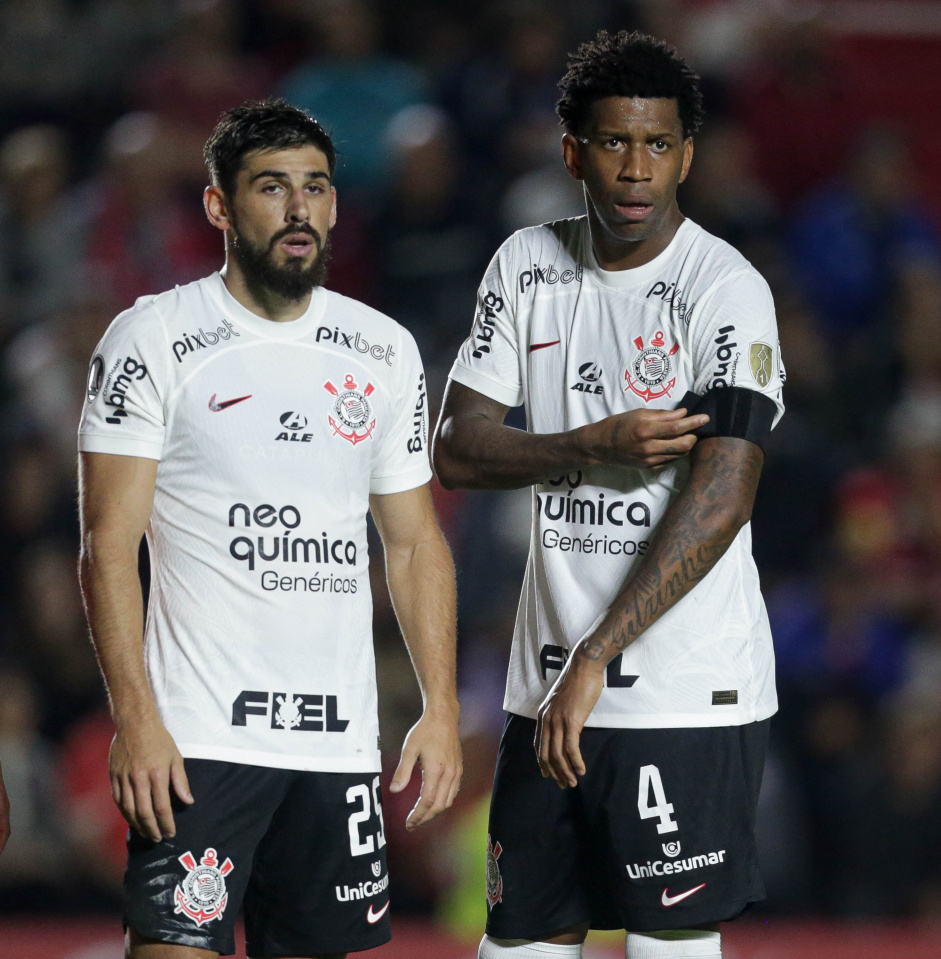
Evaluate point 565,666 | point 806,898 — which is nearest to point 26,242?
point 806,898

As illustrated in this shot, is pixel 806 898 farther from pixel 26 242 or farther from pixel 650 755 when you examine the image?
pixel 26 242

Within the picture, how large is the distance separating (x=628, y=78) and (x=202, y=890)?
205 centimetres

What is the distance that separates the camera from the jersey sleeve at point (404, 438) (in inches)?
148

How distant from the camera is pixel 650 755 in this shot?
360 centimetres

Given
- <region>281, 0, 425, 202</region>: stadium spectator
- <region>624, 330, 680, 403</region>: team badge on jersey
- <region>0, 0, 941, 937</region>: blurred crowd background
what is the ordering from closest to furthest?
1. <region>624, 330, 680, 403</region>: team badge on jersey
2. <region>0, 0, 941, 937</region>: blurred crowd background
3. <region>281, 0, 425, 202</region>: stadium spectator

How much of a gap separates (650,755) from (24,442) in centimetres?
459

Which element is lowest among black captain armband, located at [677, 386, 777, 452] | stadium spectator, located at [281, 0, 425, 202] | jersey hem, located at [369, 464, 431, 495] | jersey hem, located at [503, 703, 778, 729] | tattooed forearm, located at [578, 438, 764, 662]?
jersey hem, located at [503, 703, 778, 729]

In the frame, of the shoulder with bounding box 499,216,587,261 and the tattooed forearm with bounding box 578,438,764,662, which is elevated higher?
the shoulder with bounding box 499,216,587,261

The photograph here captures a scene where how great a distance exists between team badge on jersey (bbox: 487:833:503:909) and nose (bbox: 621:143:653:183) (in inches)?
63.0

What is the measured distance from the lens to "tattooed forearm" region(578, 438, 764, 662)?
3420 mm

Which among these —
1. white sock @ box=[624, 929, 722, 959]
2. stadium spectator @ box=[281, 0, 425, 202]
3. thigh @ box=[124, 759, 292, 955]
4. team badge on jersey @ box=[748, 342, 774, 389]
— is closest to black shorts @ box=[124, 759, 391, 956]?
thigh @ box=[124, 759, 292, 955]

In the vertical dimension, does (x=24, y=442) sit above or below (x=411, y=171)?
below

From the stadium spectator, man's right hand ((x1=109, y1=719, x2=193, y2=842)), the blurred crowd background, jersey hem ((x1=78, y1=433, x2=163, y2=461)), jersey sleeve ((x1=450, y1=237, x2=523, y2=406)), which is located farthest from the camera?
the stadium spectator

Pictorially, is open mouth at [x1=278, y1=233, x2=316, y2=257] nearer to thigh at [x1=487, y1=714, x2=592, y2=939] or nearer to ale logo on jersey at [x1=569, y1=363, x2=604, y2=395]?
ale logo on jersey at [x1=569, y1=363, x2=604, y2=395]
